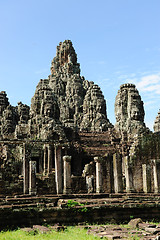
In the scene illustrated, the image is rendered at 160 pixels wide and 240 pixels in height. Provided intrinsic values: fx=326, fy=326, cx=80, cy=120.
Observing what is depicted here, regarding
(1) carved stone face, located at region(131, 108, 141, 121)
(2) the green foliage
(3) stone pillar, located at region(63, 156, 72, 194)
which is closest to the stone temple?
(3) stone pillar, located at region(63, 156, 72, 194)

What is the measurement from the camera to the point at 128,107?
173 ft

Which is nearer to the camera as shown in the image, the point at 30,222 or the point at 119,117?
the point at 30,222

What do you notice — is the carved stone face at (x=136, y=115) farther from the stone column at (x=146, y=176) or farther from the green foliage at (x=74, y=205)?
the green foliage at (x=74, y=205)

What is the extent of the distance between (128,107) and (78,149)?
18.8m

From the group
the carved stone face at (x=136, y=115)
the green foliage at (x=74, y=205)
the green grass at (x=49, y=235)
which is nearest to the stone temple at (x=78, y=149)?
the carved stone face at (x=136, y=115)

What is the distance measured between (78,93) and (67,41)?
74.7 feet

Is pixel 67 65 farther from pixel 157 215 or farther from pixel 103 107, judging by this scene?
pixel 157 215

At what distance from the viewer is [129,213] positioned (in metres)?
12.9

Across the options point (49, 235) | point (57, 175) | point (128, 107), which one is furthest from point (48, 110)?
point (49, 235)

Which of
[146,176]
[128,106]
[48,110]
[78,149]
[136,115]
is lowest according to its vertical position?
[146,176]

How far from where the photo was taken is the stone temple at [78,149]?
829 inches

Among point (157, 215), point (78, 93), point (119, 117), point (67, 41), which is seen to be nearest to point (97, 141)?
point (119, 117)

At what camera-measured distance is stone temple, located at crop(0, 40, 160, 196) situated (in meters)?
21.1

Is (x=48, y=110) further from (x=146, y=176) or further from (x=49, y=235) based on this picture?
(x=49, y=235)
